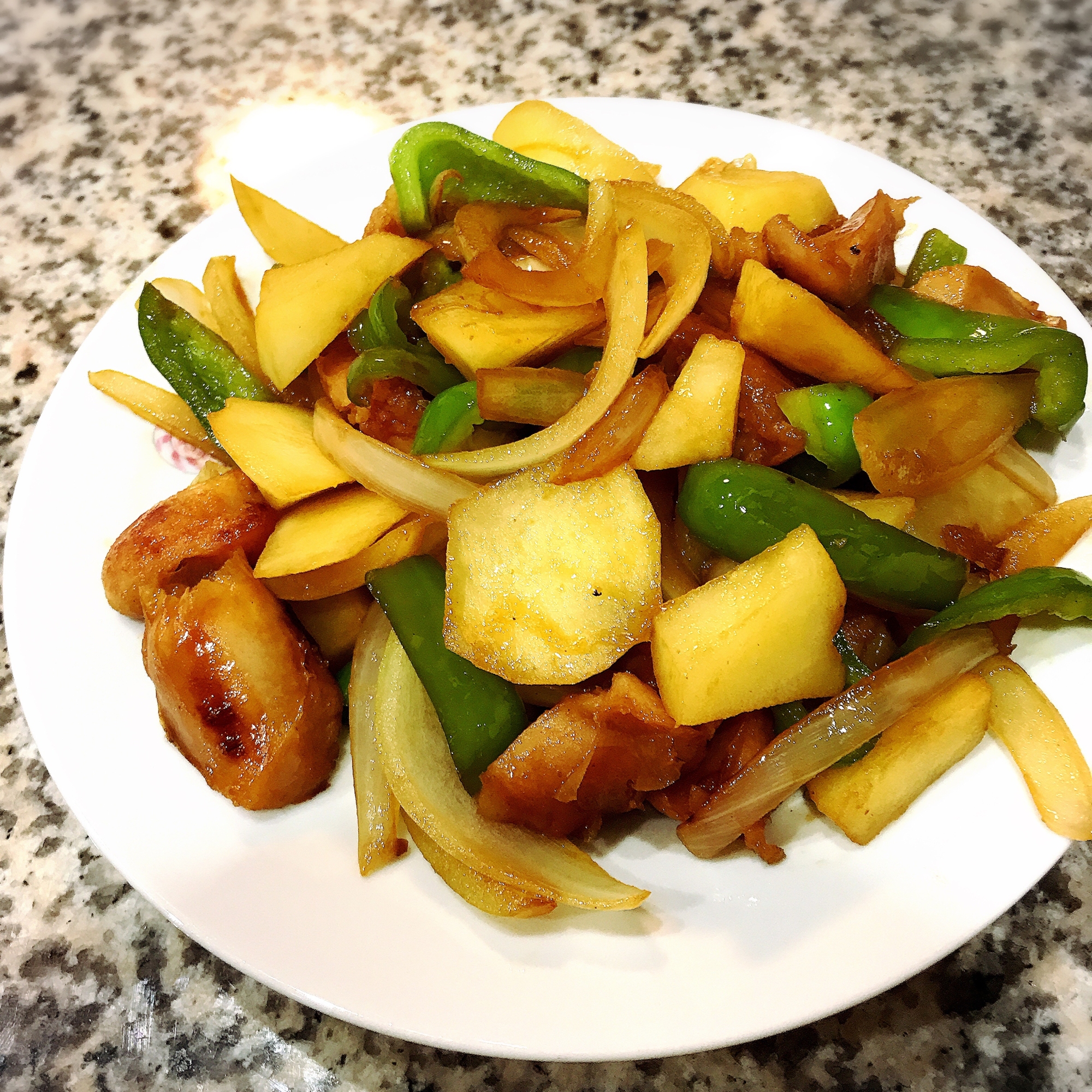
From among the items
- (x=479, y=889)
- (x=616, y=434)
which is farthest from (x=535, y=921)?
(x=616, y=434)

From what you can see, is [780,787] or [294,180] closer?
[780,787]

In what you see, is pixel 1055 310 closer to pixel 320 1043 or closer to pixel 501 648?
pixel 501 648

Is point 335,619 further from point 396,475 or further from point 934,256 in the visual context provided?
point 934,256

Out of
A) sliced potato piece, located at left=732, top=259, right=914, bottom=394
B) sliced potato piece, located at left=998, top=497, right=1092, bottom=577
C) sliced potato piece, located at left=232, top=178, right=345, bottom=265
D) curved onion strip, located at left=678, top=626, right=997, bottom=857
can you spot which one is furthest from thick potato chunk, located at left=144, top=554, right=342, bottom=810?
sliced potato piece, located at left=998, top=497, right=1092, bottom=577

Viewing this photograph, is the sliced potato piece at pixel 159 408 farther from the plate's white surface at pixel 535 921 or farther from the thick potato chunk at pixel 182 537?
the plate's white surface at pixel 535 921

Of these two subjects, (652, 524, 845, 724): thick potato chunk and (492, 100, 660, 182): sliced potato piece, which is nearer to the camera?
(652, 524, 845, 724): thick potato chunk

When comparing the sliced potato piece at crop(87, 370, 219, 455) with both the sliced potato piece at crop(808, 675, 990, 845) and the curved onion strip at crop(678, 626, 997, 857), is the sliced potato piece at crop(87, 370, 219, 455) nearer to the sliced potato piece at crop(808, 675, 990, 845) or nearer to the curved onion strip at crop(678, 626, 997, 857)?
the curved onion strip at crop(678, 626, 997, 857)

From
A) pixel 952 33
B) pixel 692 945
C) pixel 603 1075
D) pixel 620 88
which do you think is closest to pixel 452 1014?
pixel 692 945
